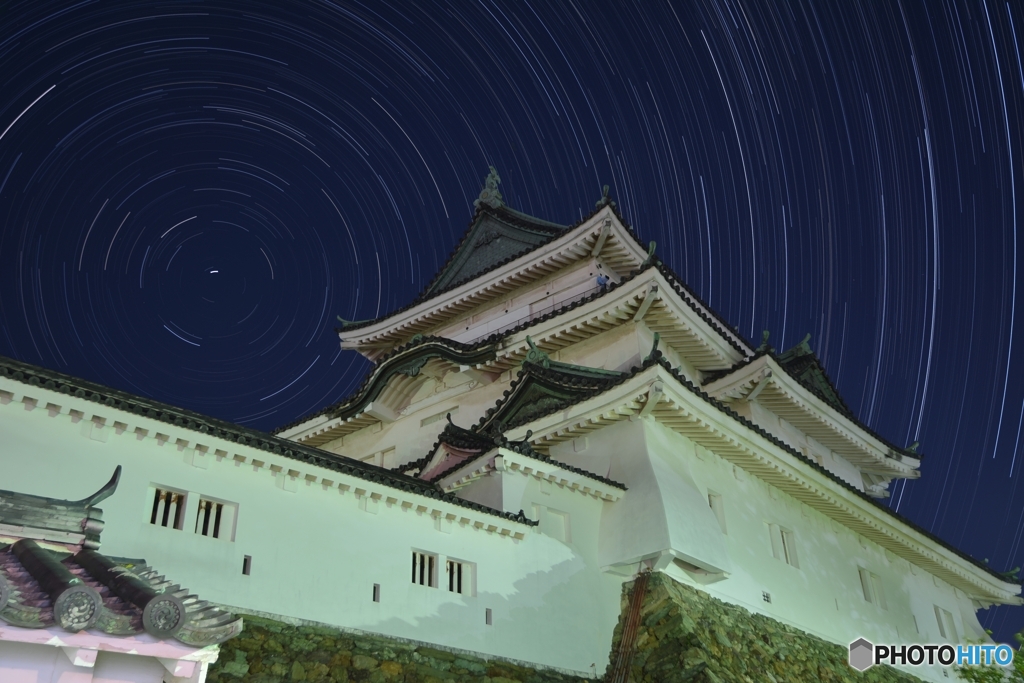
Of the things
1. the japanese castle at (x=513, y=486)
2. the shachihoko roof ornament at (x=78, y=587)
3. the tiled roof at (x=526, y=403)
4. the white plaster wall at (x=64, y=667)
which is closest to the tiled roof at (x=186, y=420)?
the japanese castle at (x=513, y=486)

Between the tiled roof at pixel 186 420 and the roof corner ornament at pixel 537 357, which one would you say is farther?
the roof corner ornament at pixel 537 357

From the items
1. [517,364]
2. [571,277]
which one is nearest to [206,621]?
[517,364]

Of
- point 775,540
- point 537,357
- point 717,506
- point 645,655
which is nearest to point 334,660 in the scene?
point 645,655

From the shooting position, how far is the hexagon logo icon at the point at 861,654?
63.1ft

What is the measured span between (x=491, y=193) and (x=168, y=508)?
2252 cm

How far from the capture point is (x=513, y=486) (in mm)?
15492

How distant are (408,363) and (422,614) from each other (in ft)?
40.0

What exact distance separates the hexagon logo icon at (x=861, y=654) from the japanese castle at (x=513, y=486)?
0.43 meters

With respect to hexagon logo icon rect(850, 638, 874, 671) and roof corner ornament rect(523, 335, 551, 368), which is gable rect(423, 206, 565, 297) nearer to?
roof corner ornament rect(523, 335, 551, 368)

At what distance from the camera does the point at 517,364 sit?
23625 mm

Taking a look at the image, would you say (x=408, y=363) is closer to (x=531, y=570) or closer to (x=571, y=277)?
(x=571, y=277)

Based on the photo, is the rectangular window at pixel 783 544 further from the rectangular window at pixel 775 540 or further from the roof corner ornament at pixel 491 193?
the roof corner ornament at pixel 491 193

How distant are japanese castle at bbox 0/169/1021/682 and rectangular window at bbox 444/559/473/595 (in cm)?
3

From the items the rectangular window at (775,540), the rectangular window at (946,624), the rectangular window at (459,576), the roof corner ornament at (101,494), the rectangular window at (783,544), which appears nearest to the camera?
the roof corner ornament at (101,494)
